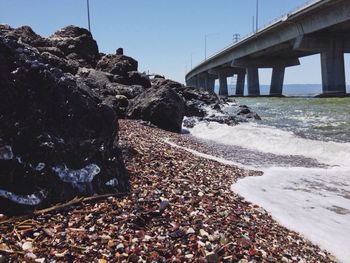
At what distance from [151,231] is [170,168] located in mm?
2821

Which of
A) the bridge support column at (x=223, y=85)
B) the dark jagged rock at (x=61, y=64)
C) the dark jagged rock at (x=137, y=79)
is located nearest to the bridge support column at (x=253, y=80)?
the bridge support column at (x=223, y=85)

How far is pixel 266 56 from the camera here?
7031 centimetres

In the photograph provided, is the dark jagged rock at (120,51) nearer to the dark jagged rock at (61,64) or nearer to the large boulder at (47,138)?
the dark jagged rock at (61,64)

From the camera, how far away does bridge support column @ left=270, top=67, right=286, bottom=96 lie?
74625mm

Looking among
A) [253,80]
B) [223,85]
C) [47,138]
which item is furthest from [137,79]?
[223,85]

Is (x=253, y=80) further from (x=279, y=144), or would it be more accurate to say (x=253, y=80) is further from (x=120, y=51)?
(x=279, y=144)

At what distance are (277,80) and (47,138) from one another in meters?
74.1

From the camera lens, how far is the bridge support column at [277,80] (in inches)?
2938

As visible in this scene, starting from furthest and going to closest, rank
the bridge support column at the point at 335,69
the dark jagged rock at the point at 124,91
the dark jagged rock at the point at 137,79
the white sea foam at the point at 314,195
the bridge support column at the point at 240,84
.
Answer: the bridge support column at the point at 240,84 < the bridge support column at the point at 335,69 < the dark jagged rock at the point at 137,79 < the dark jagged rock at the point at 124,91 < the white sea foam at the point at 314,195

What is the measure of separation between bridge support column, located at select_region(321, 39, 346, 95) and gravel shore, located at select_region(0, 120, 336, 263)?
47.4m

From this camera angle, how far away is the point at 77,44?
37.5m

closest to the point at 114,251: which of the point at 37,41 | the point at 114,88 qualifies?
the point at 114,88

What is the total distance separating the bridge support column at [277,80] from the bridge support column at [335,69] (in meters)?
25.3

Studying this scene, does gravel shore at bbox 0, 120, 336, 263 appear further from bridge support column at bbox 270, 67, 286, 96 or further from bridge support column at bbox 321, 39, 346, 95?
bridge support column at bbox 270, 67, 286, 96
